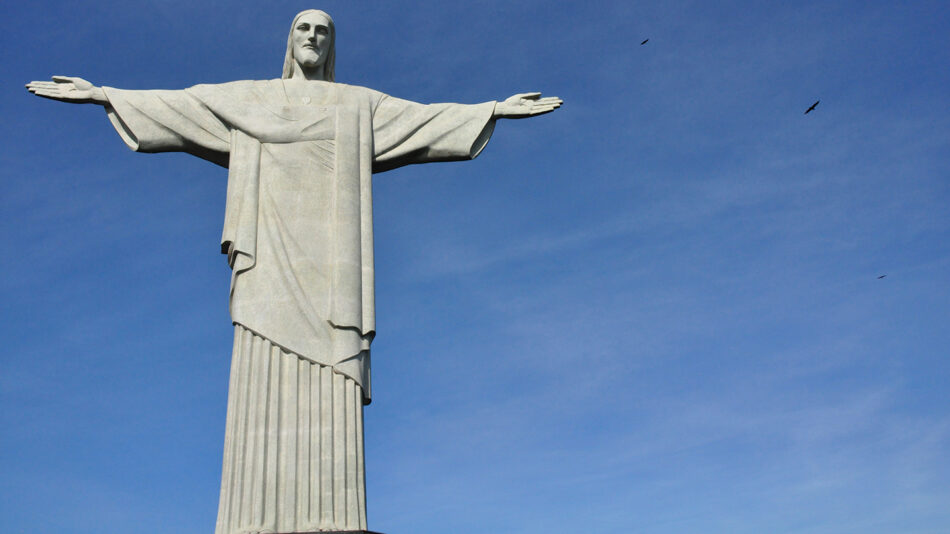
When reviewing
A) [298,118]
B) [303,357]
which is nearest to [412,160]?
[298,118]

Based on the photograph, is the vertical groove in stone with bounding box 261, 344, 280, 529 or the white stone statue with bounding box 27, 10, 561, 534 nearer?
the vertical groove in stone with bounding box 261, 344, 280, 529

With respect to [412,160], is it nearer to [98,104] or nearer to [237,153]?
[237,153]

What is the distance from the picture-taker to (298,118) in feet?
48.2

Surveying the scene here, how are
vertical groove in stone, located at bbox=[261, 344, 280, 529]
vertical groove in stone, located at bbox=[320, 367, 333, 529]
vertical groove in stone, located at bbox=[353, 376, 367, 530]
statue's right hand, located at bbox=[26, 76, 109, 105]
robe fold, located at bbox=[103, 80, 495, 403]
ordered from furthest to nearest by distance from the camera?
statue's right hand, located at bbox=[26, 76, 109, 105] → robe fold, located at bbox=[103, 80, 495, 403] → vertical groove in stone, located at bbox=[353, 376, 367, 530] → vertical groove in stone, located at bbox=[320, 367, 333, 529] → vertical groove in stone, located at bbox=[261, 344, 280, 529]

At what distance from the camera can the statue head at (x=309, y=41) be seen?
15.4 m

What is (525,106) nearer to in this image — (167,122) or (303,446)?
(167,122)

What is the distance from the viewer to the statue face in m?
15.4

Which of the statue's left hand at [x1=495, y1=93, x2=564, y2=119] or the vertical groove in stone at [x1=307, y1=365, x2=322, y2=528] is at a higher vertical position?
the statue's left hand at [x1=495, y1=93, x2=564, y2=119]

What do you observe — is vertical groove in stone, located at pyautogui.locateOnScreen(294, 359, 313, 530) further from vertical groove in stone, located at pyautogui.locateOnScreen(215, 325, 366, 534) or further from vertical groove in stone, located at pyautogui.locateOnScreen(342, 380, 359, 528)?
vertical groove in stone, located at pyautogui.locateOnScreen(342, 380, 359, 528)

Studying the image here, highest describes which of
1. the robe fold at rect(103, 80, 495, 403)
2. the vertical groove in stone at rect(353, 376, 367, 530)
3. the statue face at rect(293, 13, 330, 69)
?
the statue face at rect(293, 13, 330, 69)

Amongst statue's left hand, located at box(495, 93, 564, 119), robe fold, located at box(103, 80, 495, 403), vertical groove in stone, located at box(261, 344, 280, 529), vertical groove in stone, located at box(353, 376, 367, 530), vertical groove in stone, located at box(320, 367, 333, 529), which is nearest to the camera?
vertical groove in stone, located at box(261, 344, 280, 529)

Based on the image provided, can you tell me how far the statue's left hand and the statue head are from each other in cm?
278

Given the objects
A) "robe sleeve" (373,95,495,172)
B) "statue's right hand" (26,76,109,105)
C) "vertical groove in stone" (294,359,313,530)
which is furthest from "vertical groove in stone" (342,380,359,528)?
"statue's right hand" (26,76,109,105)

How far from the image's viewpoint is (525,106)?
15.3 meters
